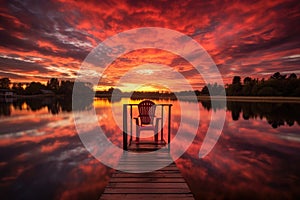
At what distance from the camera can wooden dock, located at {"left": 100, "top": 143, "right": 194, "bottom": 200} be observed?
13.8 ft

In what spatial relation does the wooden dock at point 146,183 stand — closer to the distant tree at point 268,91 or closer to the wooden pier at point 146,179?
the wooden pier at point 146,179

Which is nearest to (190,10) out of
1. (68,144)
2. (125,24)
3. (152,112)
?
(125,24)

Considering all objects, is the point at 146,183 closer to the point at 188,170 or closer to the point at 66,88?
the point at 188,170

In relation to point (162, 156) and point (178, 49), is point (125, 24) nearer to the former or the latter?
point (178, 49)

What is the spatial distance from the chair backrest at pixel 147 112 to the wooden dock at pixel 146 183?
2.23 meters

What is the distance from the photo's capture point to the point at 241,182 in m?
7.11

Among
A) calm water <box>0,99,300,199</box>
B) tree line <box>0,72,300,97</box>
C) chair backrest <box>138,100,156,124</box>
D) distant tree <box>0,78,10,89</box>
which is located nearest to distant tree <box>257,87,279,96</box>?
tree line <box>0,72,300,97</box>

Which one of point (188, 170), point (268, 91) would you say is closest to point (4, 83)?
point (188, 170)

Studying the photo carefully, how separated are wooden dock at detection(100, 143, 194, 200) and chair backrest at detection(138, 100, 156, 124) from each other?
223 cm

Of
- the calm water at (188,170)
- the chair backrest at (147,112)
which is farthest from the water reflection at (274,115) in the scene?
the chair backrest at (147,112)

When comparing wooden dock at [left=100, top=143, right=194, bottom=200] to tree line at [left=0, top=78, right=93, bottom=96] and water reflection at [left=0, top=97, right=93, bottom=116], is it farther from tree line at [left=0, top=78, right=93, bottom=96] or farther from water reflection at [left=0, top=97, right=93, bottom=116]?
tree line at [left=0, top=78, right=93, bottom=96]

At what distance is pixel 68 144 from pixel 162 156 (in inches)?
341

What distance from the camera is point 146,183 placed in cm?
476

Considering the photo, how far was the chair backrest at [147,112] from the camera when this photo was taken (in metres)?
8.16
